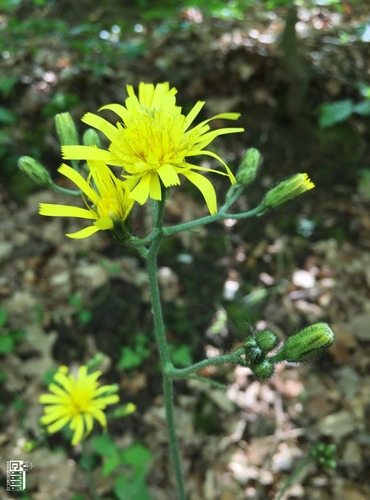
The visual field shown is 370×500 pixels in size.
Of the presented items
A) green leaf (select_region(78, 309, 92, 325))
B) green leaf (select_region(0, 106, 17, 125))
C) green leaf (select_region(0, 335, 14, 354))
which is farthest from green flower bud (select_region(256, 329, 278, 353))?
green leaf (select_region(0, 106, 17, 125))

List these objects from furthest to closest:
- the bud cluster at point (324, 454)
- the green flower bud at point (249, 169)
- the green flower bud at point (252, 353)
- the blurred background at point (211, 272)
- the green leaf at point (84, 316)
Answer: the green leaf at point (84, 316)
the blurred background at point (211, 272)
the bud cluster at point (324, 454)
the green flower bud at point (249, 169)
the green flower bud at point (252, 353)

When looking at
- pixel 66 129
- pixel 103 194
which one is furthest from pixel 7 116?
pixel 103 194

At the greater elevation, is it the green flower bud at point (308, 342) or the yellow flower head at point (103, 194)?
the yellow flower head at point (103, 194)

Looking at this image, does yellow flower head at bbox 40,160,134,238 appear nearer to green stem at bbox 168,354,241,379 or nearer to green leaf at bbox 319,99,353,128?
green stem at bbox 168,354,241,379

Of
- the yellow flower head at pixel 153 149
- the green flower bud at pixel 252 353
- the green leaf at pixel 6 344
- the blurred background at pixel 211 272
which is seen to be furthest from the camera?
the green leaf at pixel 6 344

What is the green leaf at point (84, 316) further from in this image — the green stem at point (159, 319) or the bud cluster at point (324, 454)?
the bud cluster at point (324, 454)

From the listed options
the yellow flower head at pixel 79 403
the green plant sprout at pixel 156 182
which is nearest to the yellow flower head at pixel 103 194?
the green plant sprout at pixel 156 182

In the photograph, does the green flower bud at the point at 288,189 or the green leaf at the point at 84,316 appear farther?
the green leaf at the point at 84,316
